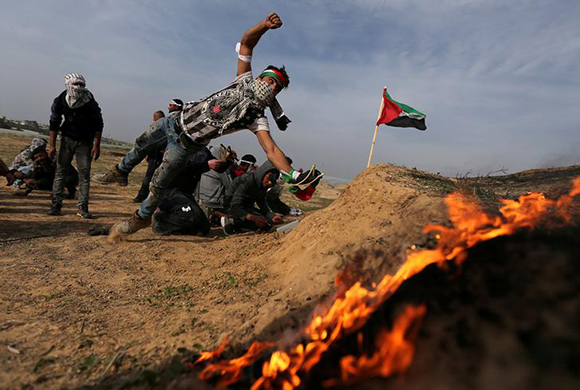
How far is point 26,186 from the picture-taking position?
8484mm

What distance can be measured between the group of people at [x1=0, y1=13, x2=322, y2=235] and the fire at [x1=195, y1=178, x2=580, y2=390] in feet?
4.32

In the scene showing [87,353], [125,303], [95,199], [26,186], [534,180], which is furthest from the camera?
[95,199]

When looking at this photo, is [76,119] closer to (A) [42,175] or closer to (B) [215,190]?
(B) [215,190]

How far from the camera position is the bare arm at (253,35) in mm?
4039

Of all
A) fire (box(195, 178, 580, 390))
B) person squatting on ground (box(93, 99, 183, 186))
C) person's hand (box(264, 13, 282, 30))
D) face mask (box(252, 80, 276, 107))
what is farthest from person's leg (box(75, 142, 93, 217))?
fire (box(195, 178, 580, 390))

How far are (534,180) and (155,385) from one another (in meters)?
5.61

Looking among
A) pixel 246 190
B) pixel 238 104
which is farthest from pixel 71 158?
pixel 238 104

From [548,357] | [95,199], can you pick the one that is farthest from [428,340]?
[95,199]

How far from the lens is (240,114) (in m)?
3.97

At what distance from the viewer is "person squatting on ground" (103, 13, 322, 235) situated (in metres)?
3.91

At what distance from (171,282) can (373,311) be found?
279 centimetres

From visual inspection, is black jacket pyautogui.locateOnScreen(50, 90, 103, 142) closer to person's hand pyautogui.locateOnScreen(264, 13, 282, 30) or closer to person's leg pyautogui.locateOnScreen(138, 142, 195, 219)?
person's leg pyautogui.locateOnScreen(138, 142, 195, 219)

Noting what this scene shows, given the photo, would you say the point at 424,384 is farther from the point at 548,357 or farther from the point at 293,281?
the point at 293,281

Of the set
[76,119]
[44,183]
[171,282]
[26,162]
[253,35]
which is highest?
[253,35]
